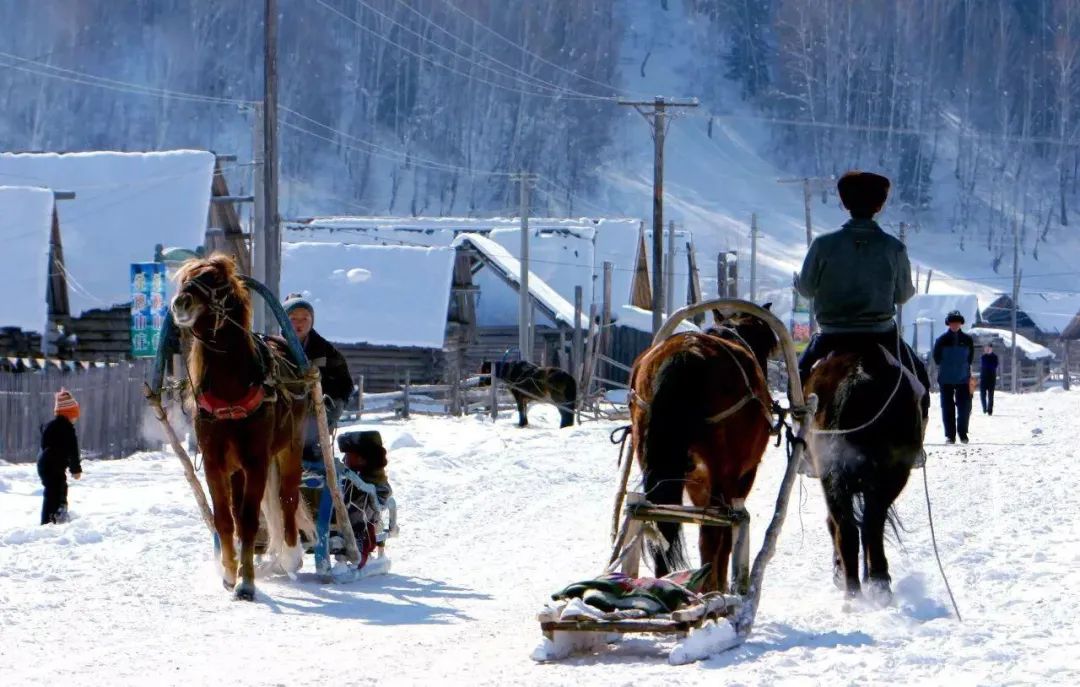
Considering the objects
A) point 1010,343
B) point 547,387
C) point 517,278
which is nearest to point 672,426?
point 547,387

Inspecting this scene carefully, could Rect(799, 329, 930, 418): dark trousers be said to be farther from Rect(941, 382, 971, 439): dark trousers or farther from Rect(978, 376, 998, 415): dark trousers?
Rect(978, 376, 998, 415): dark trousers

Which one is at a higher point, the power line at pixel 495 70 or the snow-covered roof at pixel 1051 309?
the power line at pixel 495 70

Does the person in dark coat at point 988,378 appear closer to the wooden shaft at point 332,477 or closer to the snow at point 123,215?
the snow at point 123,215

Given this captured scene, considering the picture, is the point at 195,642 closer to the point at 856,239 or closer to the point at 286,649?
the point at 286,649

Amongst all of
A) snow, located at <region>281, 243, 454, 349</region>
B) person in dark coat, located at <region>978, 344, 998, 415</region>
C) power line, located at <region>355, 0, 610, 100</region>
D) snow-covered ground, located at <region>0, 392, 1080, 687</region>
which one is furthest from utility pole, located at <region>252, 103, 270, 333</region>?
power line, located at <region>355, 0, 610, 100</region>

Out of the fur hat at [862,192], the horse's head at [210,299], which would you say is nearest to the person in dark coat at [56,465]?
the horse's head at [210,299]

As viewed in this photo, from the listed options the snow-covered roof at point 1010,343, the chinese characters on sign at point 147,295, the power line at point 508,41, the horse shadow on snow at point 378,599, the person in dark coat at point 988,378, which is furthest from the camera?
the power line at point 508,41

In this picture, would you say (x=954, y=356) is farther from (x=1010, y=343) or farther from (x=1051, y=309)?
(x=1051, y=309)

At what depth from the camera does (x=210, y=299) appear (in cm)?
977

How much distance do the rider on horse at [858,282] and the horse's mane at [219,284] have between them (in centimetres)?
317

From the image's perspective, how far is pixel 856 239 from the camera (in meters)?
9.12

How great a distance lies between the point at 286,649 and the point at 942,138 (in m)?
112

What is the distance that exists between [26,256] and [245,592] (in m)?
26.9

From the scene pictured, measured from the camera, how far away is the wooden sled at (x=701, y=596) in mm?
7121
